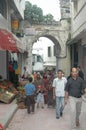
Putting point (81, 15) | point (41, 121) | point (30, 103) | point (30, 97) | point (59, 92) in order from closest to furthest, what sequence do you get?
1. point (41, 121)
2. point (59, 92)
3. point (30, 103)
4. point (30, 97)
5. point (81, 15)

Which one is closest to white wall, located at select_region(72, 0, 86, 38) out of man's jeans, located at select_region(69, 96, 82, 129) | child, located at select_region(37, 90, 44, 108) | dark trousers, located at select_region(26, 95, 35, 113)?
child, located at select_region(37, 90, 44, 108)

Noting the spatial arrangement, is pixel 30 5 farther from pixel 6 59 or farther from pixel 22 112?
pixel 22 112

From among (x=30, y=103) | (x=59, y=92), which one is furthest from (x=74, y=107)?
(x=30, y=103)

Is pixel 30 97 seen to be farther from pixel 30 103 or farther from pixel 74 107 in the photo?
pixel 74 107

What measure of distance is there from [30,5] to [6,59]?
42832 millimetres

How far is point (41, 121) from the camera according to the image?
13.8 metres

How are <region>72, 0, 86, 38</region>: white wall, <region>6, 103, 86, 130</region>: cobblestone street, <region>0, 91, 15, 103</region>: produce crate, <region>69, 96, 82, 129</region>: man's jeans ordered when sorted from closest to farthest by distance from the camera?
<region>69, 96, 82, 129</region>: man's jeans
<region>6, 103, 86, 130</region>: cobblestone street
<region>0, 91, 15, 103</region>: produce crate
<region>72, 0, 86, 38</region>: white wall

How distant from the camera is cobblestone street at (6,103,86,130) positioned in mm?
12290

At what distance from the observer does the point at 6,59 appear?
2452 cm

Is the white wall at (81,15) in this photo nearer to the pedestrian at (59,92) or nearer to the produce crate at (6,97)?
the produce crate at (6,97)

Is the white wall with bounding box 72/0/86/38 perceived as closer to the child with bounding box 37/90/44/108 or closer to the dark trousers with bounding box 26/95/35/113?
the child with bounding box 37/90/44/108

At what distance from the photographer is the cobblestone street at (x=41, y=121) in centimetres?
1229

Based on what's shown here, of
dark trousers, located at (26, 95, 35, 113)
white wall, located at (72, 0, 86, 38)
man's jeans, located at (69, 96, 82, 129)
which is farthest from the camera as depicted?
white wall, located at (72, 0, 86, 38)

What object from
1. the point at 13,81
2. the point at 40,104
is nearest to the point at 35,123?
the point at 40,104
